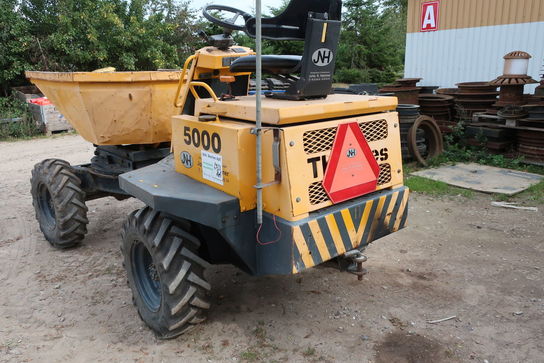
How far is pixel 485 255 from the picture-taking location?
449 cm

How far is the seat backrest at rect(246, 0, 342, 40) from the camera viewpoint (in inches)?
122

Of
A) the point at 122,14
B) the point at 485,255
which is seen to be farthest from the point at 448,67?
the point at 122,14

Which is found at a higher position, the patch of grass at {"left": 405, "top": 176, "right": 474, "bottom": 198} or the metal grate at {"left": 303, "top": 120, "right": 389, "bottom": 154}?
the metal grate at {"left": 303, "top": 120, "right": 389, "bottom": 154}

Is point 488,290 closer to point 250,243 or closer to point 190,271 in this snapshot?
point 250,243

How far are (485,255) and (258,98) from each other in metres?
3.07

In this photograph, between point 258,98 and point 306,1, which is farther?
point 306,1

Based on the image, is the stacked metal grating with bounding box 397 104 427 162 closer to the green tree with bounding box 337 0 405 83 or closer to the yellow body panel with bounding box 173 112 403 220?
the yellow body panel with bounding box 173 112 403 220

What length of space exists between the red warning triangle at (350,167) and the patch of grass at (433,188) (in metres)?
3.44

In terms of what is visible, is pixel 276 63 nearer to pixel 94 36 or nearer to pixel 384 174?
pixel 384 174

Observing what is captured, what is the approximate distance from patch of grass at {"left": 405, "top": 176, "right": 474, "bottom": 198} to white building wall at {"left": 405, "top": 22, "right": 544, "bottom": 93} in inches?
144

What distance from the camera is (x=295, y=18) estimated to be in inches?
124

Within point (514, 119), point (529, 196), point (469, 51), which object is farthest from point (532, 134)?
point (469, 51)

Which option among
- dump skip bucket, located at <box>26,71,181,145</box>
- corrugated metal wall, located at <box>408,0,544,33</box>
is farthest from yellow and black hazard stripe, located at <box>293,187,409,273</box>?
corrugated metal wall, located at <box>408,0,544,33</box>

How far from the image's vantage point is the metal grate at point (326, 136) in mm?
2840
